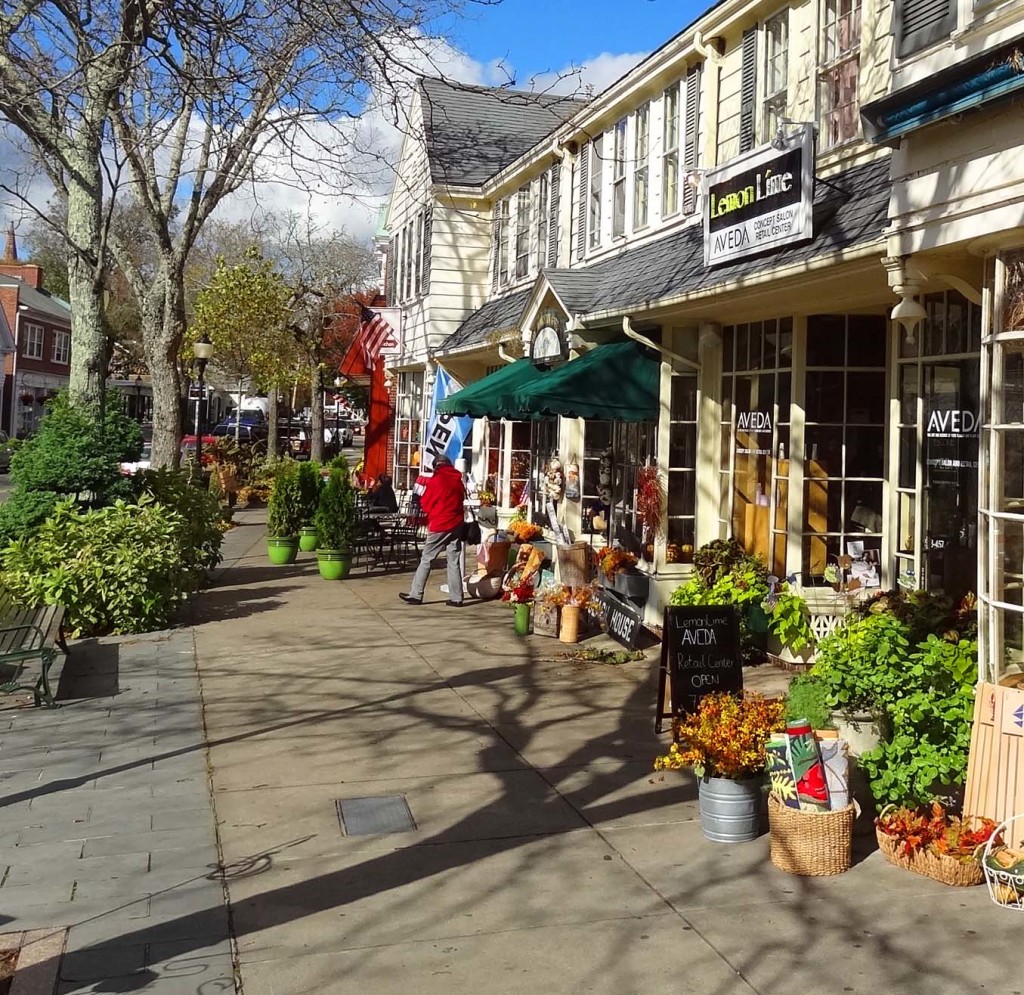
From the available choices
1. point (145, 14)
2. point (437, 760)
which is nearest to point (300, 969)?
point (437, 760)

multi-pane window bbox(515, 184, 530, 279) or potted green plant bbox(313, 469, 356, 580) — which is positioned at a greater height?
multi-pane window bbox(515, 184, 530, 279)

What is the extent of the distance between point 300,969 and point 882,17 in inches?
291

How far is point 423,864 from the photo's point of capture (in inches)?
207

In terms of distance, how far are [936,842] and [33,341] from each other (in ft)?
197

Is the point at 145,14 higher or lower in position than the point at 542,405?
higher

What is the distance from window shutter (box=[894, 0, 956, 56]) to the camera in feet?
18.6

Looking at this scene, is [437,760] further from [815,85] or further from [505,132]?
[505,132]

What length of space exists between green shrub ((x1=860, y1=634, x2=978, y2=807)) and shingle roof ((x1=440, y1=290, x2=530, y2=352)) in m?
9.92

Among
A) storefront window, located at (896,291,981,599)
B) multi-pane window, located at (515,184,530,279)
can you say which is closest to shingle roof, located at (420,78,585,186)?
multi-pane window, located at (515,184,530,279)

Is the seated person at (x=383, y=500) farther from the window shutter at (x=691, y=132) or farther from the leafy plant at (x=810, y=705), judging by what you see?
the leafy plant at (x=810, y=705)

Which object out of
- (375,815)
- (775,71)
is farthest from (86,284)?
(375,815)

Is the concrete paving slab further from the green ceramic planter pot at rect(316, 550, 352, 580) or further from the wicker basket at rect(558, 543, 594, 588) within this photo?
Answer: the green ceramic planter pot at rect(316, 550, 352, 580)

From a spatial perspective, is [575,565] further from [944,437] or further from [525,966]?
[525,966]

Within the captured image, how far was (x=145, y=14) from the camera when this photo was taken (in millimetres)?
7863
